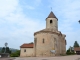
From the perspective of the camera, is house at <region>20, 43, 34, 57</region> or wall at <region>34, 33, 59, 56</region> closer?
wall at <region>34, 33, 59, 56</region>

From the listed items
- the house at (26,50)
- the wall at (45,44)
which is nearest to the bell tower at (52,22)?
the wall at (45,44)

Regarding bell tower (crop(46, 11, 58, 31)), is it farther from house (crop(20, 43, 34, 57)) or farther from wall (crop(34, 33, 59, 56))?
house (crop(20, 43, 34, 57))

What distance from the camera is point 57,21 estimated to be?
43875mm

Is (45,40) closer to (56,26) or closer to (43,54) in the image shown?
(43,54)

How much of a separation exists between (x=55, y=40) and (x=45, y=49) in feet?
12.4

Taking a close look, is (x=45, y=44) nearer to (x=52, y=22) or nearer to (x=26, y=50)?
(x=52, y=22)

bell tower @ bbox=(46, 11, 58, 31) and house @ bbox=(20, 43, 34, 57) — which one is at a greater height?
bell tower @ bbox=(46, 11, 58, 31)

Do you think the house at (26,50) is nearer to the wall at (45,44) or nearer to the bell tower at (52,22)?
the wall at (45,44)

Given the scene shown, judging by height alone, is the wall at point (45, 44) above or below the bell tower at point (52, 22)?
below

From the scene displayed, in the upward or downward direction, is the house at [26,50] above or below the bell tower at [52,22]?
below

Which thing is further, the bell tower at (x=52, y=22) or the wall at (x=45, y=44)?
the bell tower at (x=52, y=22)

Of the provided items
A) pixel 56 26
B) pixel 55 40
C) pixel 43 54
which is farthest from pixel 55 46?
pixel 56 26

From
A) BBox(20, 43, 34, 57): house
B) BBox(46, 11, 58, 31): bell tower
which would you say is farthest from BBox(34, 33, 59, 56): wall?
BBox(20, 43, 34, 57): house

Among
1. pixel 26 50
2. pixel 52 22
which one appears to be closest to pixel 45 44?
pixel 52 22
